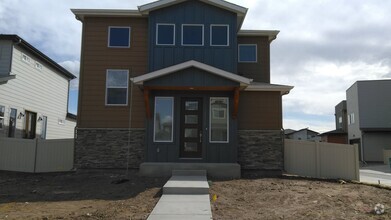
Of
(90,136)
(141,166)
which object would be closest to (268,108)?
(141,166)

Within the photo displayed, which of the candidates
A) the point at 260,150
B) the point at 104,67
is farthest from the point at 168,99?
the point at 260,150

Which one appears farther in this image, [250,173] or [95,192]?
[250,173]

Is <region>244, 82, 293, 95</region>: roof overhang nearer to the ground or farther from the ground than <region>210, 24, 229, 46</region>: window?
nearer to the ground

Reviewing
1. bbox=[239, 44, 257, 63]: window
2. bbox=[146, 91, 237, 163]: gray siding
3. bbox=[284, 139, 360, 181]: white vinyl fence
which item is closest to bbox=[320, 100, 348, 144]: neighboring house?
bbox=[239, 44, 257, 63]: window

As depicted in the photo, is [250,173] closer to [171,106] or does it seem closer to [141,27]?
[171,106]

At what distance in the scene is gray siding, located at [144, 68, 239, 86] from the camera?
1195 centimetres

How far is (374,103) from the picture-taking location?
30250 mm

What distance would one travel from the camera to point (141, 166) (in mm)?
12023

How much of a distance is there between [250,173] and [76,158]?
6.55 metres

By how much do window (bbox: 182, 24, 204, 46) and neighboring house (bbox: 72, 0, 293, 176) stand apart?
38mm

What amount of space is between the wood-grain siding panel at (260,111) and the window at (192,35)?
261 cm

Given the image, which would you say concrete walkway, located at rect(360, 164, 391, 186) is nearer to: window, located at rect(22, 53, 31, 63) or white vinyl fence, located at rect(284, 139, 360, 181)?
white vinyl fence, located at rect(284, 139, 360, 181)

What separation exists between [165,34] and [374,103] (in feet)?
78.2

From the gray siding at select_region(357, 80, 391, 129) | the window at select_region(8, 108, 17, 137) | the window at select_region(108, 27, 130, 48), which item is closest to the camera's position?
the window at select_region(108, 27, 130, 48)
